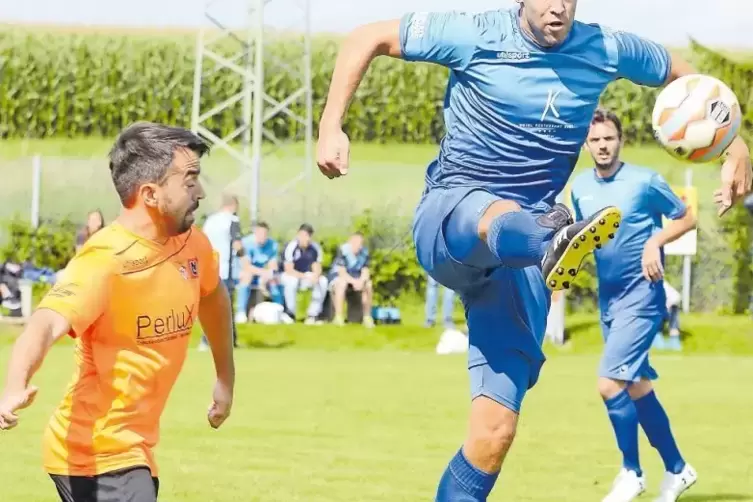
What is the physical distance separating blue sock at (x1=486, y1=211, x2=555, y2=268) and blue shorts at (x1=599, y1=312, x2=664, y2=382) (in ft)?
12.3

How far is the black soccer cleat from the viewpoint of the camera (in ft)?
18.6

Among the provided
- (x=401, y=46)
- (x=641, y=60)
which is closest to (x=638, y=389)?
(x=641, y=60)

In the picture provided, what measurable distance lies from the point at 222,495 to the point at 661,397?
743cm

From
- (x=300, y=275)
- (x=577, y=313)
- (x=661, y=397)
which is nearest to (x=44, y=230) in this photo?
(x=300, y=275)

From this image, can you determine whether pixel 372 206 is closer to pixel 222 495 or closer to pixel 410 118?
pixel 410 118

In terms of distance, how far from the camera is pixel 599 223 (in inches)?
226

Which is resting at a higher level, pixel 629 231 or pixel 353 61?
pixel 353 61

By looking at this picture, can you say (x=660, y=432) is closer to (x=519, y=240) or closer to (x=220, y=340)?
(x=519, y=240)

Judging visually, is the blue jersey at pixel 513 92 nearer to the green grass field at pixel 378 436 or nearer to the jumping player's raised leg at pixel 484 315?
the jumping player's raised leg at pixel 484 315

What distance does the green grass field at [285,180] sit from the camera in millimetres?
29578

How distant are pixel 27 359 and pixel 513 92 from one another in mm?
2484

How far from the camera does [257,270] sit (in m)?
23.5

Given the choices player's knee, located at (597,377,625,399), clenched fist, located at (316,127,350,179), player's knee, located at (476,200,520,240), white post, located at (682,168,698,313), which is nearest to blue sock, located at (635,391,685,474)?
player's knee, located at (597,377,625,399)

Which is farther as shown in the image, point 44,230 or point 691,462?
point 44,230
